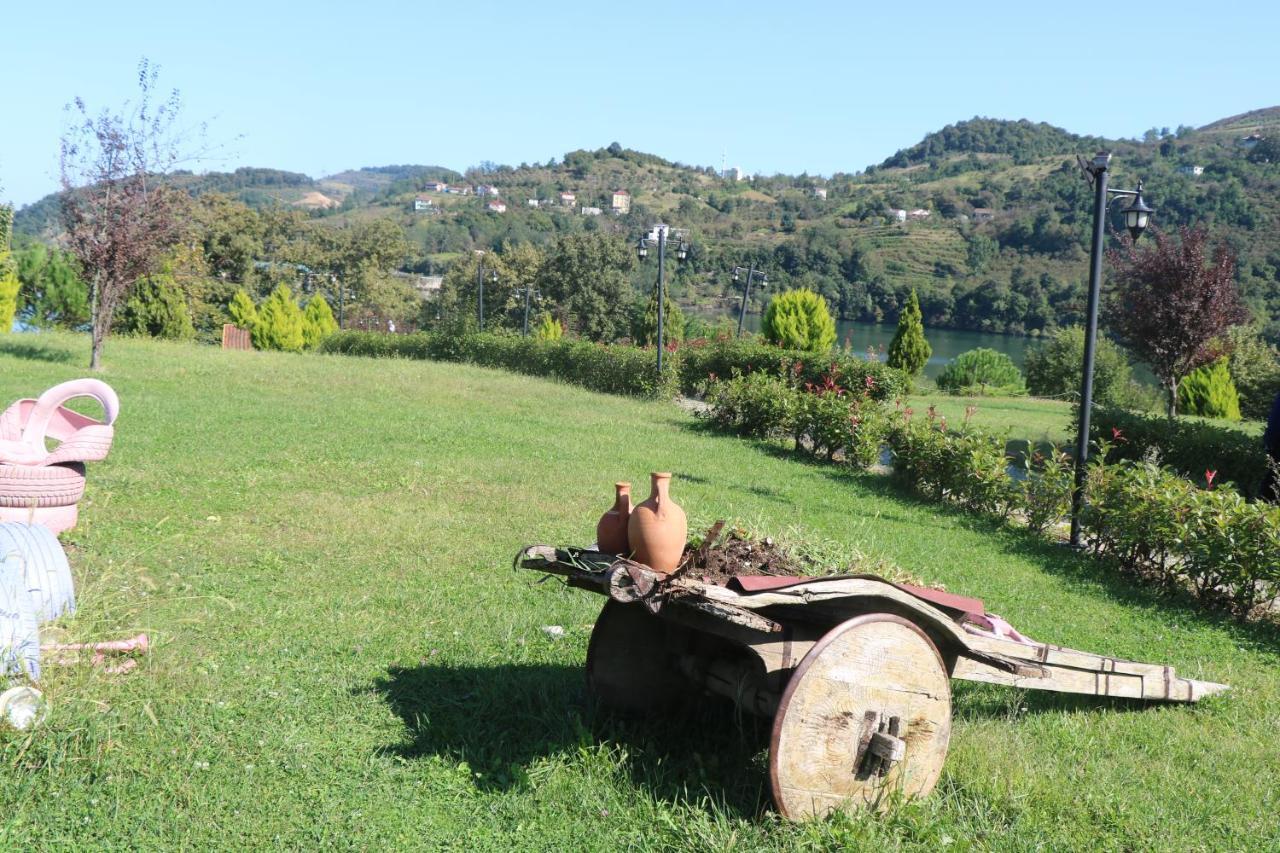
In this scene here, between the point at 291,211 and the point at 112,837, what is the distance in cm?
5829

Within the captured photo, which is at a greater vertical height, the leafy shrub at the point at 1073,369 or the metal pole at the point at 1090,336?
the metal pole at the point at 1090,336

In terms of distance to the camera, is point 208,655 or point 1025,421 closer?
point 208,655

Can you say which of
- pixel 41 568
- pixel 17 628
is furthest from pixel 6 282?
pixel 17 628

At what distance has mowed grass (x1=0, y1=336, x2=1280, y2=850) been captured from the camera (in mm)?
3197

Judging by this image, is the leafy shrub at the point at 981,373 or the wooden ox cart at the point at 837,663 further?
the leafy shrub at the point at 981,373

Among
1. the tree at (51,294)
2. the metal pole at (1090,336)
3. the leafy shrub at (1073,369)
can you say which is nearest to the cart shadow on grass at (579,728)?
the metal pole at (1090,336)

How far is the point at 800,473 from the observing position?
1138cm

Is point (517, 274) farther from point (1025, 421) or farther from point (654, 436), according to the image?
point (654, 436)

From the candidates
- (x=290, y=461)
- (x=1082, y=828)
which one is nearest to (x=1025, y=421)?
(x=290, y=461)

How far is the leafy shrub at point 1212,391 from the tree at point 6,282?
99.0 feet

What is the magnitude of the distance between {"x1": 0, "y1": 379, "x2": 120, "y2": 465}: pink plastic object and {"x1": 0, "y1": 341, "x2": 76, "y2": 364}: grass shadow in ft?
41.4

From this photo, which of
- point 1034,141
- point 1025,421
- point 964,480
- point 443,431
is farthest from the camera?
point 1034,141

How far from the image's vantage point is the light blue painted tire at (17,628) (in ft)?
11.6

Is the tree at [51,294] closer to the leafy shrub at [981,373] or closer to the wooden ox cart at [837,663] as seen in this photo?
the leafy shrub at [981,373]
